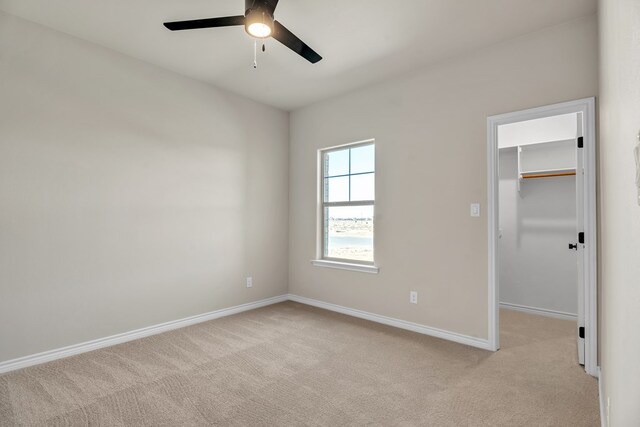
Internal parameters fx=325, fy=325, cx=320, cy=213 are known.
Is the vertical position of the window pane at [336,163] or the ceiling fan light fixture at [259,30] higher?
the ceiling fan light fixture at [259,30]

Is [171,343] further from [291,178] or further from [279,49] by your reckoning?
[279,49]

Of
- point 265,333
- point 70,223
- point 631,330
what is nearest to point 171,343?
point 265,333

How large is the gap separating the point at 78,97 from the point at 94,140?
1.22 feet

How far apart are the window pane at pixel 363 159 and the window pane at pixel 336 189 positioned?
0.67ft

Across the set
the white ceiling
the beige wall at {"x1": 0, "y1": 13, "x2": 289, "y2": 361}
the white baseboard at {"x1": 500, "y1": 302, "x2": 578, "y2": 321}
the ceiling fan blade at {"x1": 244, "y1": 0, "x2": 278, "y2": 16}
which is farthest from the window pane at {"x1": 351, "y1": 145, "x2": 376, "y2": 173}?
the white baseboard at {"x1": 500, "y1": 302, "x2": 578, "y2": 321}

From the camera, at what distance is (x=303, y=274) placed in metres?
4.45

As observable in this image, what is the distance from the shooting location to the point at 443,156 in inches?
124

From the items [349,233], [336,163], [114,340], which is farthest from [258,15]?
[114,340]

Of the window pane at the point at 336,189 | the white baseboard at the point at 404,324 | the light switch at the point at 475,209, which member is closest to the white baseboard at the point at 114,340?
the white baseboard at the point at 404,324

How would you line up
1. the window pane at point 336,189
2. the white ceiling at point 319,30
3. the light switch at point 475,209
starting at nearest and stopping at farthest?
the white ceiling at point 319,30 < the light switch at point 475,209 < the window pane at point 336,189

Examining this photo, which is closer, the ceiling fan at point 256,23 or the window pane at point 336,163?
the ceiling fan at point 256,23

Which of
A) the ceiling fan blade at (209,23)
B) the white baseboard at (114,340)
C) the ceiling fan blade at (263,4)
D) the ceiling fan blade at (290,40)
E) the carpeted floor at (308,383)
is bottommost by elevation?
the carpeted floor at (308,383)

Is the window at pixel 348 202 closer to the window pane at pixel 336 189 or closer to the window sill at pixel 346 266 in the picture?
the window pane at pixel 336 189

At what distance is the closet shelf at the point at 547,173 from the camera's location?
12.2ft
